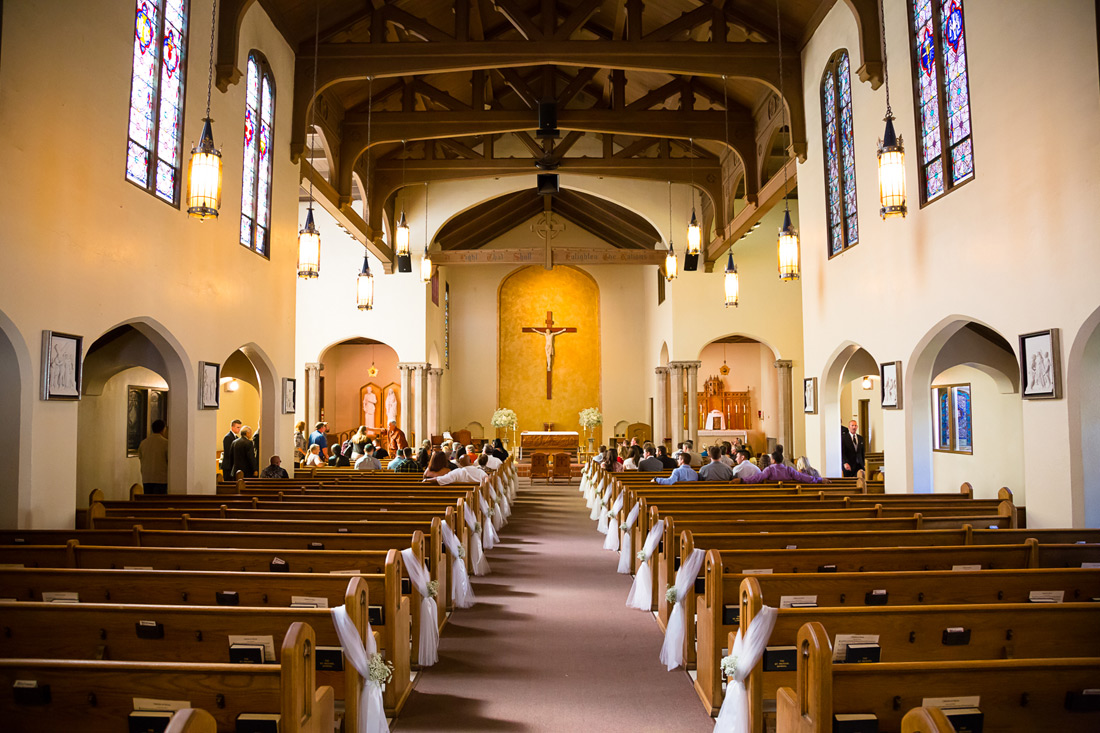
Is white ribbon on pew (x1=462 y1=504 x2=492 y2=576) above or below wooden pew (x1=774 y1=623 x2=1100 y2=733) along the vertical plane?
below

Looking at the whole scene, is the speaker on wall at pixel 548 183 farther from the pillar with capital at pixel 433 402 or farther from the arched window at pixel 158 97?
the arched window at pixel 158 97

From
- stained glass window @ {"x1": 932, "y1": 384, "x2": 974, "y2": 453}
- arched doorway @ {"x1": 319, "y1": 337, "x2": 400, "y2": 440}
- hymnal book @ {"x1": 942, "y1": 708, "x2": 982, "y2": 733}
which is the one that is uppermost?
arched doorway @ {"x1": 319, "y1": 337, "x2": 400, "y2": 440}

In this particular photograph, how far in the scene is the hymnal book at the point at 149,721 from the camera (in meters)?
2.35

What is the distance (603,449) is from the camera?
16.3 metres

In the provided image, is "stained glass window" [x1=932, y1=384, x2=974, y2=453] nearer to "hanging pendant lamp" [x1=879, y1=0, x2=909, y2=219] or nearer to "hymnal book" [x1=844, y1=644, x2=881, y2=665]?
"hanging pendant lamp" [x1=879, y1=0, x2=909, y2=219]

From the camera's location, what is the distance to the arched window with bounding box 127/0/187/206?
23.9 ft

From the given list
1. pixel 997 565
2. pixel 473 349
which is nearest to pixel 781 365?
pixel 473 349

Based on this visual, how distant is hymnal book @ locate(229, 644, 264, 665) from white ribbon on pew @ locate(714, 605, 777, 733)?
206 centimetres

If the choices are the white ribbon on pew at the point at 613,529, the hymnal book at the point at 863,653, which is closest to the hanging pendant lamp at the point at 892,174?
the white ribbon on pew at the point at 613,529

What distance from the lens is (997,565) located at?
14.7 feet

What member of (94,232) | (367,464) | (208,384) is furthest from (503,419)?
(94,232)

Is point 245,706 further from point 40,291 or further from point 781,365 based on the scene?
→ point 781,365

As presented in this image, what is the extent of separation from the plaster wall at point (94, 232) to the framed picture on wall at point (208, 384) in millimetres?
97

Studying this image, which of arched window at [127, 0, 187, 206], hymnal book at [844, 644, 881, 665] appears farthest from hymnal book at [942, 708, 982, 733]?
arched window at [127, 0, 187, 206]
